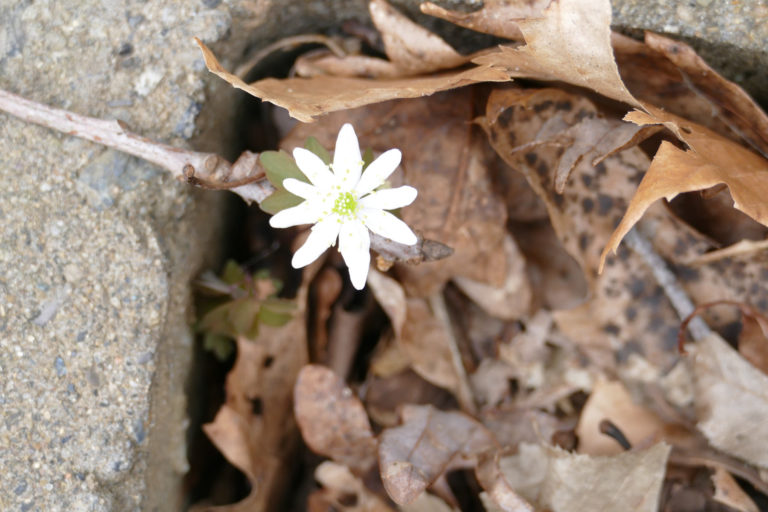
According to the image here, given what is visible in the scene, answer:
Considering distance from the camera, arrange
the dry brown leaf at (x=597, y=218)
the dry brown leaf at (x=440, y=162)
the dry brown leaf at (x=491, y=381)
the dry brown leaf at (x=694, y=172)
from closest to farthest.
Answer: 1. the dry brown leaf at (x=694, y=172)
2. the dry brown leaf at (x=597, y=218)
3. the dry brown leaf at (x=440, y=162)
4. the dry brown leaf at (x=491, y=381)

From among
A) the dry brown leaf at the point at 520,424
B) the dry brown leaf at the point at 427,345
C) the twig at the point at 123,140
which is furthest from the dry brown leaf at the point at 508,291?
the twig at the point at 123,140

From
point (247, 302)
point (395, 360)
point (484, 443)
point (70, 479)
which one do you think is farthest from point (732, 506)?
point (70, 479)

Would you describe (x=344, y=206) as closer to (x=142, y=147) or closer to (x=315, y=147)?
(x=315, y=147)

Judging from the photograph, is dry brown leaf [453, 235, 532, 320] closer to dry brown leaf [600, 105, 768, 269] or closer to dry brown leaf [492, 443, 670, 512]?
dry brown leaf [492, 443, 670, 512]

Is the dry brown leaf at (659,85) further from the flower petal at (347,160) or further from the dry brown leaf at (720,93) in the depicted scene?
the flower petal at (347,160)

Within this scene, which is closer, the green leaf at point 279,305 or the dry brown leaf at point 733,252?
the dry brown leaf at point 733,252

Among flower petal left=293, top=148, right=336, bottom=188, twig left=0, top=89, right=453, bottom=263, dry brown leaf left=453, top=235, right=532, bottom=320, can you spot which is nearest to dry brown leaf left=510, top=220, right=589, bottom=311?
dry brown leaf left=453, top=235, right=532, bottom=320
